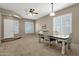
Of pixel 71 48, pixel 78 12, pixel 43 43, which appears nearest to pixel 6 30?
pixel 43 43

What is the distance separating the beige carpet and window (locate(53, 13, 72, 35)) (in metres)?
0.50

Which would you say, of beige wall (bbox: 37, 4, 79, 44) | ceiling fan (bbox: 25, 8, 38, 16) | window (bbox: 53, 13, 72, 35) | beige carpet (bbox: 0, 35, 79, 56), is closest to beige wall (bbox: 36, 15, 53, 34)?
beige wall (bbox: 37, 4, 79, 44)

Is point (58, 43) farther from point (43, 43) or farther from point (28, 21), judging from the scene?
point (28, 21)

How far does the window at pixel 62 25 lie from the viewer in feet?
9.43

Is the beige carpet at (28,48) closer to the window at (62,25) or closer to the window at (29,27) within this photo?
the window at (29,27)

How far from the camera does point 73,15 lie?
298 centimetres

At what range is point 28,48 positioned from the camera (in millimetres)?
2908

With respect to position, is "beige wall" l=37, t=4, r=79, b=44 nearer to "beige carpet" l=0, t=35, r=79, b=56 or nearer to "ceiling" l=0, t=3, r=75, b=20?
"ceiling" l=0, t=3, r=75, b=20

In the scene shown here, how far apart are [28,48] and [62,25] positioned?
4.20 ft

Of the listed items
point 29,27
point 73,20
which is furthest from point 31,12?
point 73,20

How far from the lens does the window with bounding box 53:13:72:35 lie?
288cm

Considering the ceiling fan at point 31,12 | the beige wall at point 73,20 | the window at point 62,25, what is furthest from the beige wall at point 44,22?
the ceiling fan at point 31,12

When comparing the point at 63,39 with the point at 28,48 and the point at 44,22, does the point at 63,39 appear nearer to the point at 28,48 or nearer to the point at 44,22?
the point at 44,22

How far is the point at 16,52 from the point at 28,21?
104cm
